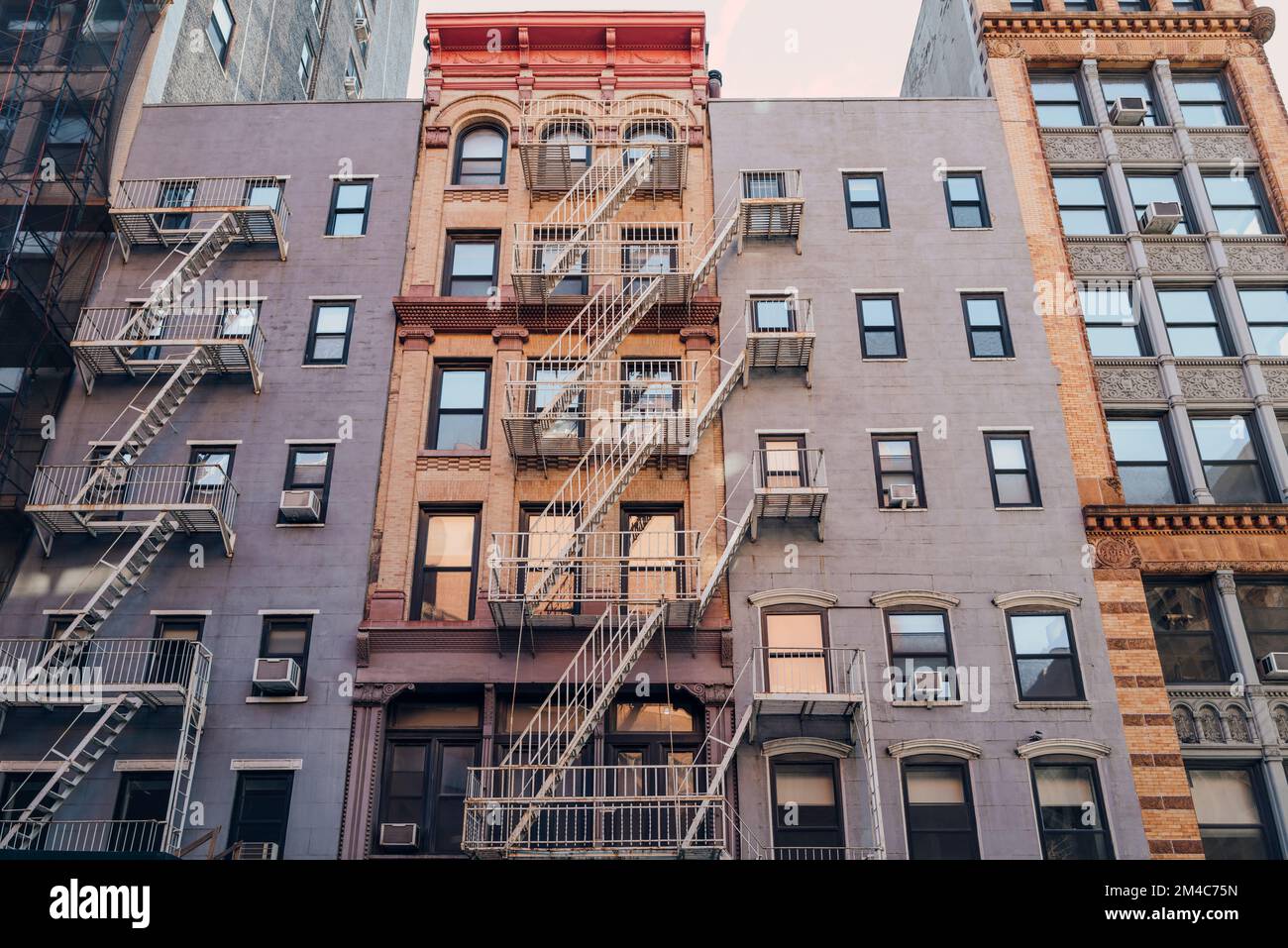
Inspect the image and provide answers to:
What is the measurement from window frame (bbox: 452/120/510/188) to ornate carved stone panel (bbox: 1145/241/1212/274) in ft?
51.5

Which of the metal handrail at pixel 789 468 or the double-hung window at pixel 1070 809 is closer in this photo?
the double-hung window at pixel 1070 809

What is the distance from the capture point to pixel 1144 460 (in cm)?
2292

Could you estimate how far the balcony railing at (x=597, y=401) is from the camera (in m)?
21.5

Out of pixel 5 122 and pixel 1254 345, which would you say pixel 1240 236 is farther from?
pixel 5 122

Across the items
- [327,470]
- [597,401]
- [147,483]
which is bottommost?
[147,483]

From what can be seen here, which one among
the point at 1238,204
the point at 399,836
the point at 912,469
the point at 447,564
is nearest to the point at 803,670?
the point at 912,469

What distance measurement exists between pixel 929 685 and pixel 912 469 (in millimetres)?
4775

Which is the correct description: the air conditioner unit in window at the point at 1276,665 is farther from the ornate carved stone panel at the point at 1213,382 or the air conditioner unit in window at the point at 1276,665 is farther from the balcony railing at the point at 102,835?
the balcony railing at the point at 102,835

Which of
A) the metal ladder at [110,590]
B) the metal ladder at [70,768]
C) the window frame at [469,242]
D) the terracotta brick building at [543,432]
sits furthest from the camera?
the window frame at [469,242]

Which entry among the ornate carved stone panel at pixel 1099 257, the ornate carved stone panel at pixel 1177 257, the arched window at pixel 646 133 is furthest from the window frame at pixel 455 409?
the ornate carved stone panel at pixel 1177 257

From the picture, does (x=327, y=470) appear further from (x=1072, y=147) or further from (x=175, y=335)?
(x=1072, y=147)

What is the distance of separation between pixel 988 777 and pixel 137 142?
2453 centimetres

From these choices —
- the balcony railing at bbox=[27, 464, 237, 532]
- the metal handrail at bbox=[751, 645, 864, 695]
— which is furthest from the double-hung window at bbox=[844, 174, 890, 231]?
the balcony railing at bbox=[27, 464, 237, 532]

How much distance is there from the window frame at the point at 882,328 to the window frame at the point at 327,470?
11.9 metres
